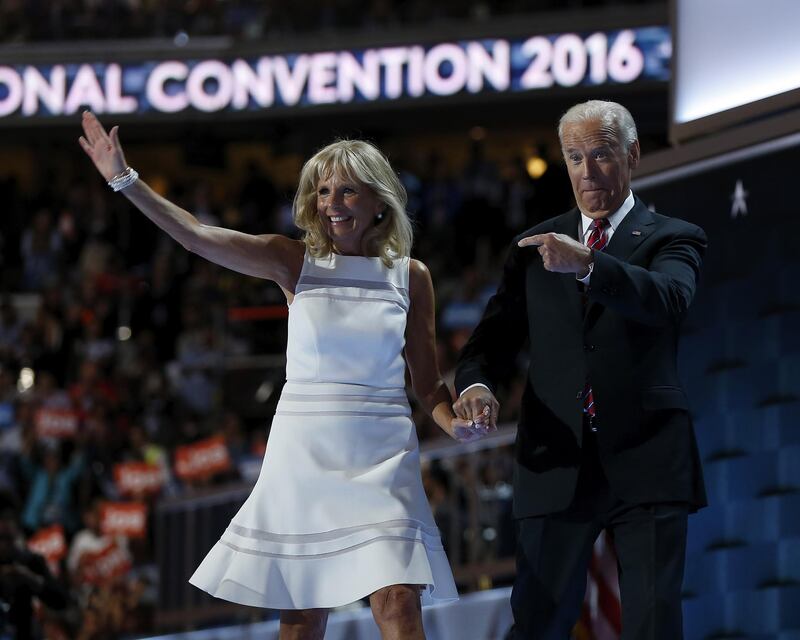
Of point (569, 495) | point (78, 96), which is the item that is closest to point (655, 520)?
point (569, 495)

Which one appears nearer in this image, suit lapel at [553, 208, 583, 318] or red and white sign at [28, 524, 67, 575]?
suit lapel at [553, 208, 583, 318]

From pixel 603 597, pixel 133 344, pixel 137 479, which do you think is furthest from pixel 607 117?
pixel 133 344

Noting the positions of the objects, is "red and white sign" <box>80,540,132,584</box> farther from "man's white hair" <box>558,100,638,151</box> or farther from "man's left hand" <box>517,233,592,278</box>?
"man's left hand" <box>517,233,592,278</box>

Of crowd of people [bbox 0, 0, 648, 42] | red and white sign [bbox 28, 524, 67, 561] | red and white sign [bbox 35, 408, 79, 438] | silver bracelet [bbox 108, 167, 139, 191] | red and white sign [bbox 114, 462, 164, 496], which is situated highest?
crowd of people [bbox 0, 0, 648, 42]

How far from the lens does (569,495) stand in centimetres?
329

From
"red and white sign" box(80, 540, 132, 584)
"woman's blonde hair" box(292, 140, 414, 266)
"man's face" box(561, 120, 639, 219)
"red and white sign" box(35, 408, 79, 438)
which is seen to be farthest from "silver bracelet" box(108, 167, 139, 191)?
"red and white sign" box(35, 408, 79, 438)

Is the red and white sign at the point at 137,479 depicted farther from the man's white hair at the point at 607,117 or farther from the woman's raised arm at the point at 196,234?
the man's white hair at the point at 607,117

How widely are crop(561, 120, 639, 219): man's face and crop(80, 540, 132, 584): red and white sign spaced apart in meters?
6.52

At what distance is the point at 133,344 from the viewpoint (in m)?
13.2

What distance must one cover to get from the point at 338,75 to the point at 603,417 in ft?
37.5

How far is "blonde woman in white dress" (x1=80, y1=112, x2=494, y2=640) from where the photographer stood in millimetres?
3381

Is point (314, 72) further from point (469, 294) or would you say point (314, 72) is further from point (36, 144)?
point (36, 144)

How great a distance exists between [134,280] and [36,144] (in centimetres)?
486

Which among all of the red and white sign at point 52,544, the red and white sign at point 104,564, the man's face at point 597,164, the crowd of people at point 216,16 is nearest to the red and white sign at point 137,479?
the red and white sign at point 52,544
